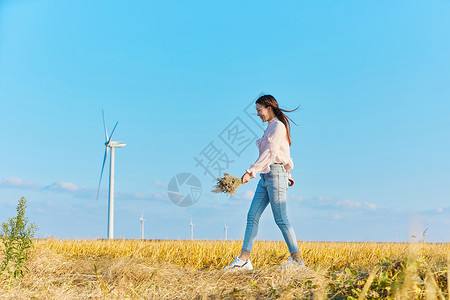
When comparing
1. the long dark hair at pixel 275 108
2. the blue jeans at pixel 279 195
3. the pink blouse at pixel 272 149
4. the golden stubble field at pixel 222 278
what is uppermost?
the long dark hair at pixel 275 108

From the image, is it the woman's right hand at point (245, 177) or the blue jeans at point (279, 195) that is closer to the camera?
the woman's right hand at point (245, 177)

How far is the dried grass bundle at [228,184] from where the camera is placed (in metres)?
10.9

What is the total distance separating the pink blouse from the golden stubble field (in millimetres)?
1377

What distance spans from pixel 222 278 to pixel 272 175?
61.4 inches

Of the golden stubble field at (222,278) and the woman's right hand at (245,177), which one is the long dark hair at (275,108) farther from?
the golden stubble field at (222,278)

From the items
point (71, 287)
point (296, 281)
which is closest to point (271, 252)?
point (296, 281)

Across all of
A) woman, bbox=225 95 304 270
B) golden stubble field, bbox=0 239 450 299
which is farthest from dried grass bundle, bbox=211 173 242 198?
woman, bbox=225 95 304 270

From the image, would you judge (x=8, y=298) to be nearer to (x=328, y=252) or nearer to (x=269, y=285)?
(x=269, y=285)

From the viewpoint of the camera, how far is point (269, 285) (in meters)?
4.38

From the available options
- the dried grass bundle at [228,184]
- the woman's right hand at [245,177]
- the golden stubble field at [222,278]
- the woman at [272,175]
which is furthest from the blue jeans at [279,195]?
the dried grass bundle at [228,184]

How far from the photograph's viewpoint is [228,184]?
10.9 m

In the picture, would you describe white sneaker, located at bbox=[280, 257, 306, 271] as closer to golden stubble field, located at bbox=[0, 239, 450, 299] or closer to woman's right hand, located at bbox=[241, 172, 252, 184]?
golden stubble field, located at bbox=[0, 239, 450, 299]

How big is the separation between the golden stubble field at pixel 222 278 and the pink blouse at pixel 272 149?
4.52ft

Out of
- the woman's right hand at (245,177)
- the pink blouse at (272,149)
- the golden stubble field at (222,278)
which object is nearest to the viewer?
the golden stubble field at (222,278)
